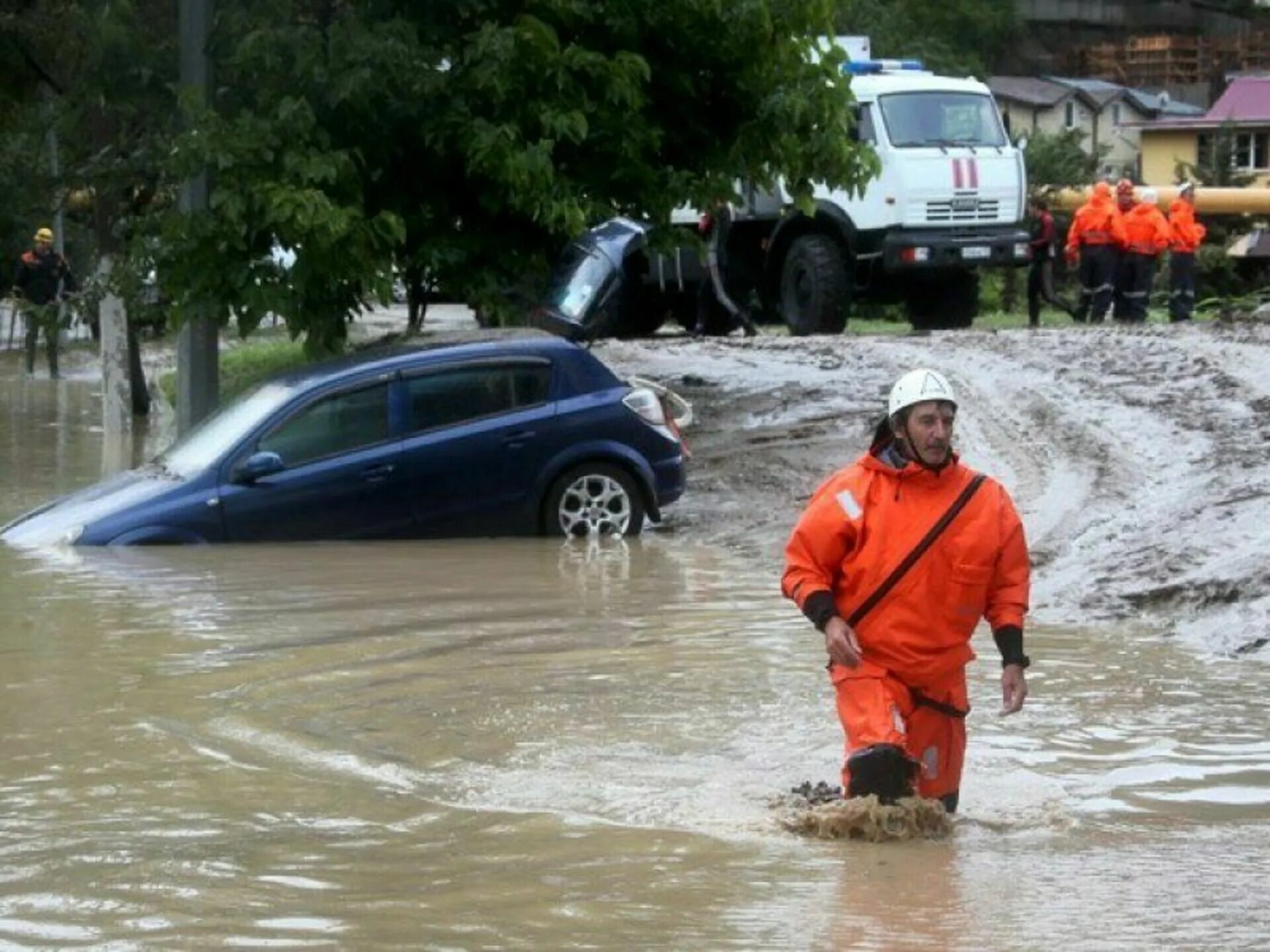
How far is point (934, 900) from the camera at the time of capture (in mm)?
6934

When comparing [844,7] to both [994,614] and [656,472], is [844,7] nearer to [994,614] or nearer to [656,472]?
[656,472]

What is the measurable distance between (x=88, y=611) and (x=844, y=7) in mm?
9742

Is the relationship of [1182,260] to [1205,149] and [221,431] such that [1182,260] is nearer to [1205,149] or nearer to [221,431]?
[221,431]

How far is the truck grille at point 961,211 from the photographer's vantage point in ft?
82.9

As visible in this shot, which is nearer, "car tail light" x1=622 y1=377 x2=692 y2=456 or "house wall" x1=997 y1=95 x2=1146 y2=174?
"car tail light" x1=622 y1=377 x2=692 y2=456

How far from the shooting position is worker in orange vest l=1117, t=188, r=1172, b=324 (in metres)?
26.7

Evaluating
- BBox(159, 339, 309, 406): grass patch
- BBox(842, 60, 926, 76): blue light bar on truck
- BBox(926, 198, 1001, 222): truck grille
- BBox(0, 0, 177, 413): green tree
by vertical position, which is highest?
BBox(842, 60, 926, 76): blue light bar on truck

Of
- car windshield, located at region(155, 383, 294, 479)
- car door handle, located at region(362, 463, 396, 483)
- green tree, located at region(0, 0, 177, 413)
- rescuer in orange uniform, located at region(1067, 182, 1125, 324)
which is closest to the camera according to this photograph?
car windshield, located at region(155, 383, 294, 479)

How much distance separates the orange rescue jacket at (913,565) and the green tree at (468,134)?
10190 millimetres

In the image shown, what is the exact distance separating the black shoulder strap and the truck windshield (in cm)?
1800

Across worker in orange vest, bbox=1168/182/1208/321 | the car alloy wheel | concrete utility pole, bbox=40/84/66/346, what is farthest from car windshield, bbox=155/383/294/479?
worker in orange vest, bbox=1168/182/1208/321

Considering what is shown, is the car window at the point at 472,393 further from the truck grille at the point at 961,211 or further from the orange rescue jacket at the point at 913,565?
the truck grille at the point at 961,211

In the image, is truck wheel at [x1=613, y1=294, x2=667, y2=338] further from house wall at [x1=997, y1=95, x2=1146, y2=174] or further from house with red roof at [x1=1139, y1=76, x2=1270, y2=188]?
house wall at [x1=997, y1=95, x2=1146, y2=174]

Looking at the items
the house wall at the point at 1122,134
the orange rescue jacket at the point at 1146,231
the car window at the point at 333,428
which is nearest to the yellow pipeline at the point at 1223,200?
the orange rescue jacket at the point at 1146,231
